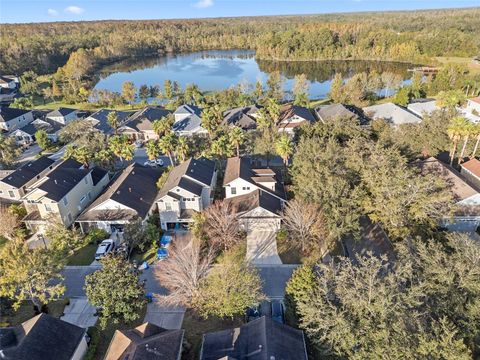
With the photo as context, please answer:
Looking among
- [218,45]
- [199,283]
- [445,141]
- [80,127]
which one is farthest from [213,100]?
[218,45]

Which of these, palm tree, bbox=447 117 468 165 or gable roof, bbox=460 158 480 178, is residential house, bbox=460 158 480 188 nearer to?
gable roof, bbox=460 158 480 178

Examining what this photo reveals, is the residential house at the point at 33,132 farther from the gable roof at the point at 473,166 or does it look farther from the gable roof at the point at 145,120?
the gable roof at the point at 473,166

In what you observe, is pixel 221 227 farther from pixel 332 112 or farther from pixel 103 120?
pixel 103 120

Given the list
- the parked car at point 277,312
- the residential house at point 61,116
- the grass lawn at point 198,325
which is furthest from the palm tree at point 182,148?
the residential house at point 61,116

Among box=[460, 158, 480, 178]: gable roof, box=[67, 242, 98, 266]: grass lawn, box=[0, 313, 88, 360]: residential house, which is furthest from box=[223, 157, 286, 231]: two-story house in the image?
box=[460, 158, 480, 178]: gable roof

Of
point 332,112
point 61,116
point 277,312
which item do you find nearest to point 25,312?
point 277,312

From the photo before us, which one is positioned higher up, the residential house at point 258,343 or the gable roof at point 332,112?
the gable roof at point 332,112
